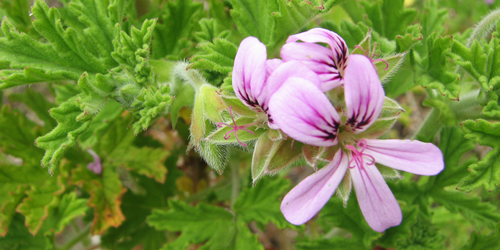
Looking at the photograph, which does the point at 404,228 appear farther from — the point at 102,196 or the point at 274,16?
the point at 102,196

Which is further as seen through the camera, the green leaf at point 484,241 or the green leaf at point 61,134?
the green leaf at point 484,241

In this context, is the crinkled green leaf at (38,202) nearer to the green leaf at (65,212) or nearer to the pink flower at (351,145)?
the green leaf at (65,212)

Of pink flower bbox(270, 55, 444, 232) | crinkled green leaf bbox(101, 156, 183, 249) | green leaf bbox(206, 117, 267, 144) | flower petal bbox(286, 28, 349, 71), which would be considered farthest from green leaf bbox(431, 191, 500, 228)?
crinkled green leaf bbox(101, 156, 183, 249)

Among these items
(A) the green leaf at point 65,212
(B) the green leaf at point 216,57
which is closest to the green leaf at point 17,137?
(A) the green leaf at point 65,212

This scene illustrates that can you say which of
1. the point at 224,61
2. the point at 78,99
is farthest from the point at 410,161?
the point at 78,99

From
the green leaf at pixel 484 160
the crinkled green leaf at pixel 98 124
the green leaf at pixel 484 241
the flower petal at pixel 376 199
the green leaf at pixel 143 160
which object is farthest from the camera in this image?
the green leaf at pixel 143 160
